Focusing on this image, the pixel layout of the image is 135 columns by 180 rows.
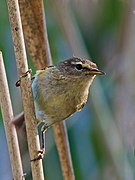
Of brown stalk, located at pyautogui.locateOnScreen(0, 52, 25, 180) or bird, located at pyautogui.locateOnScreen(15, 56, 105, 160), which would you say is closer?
brown stalk, located at pyautogui.locateOnScreen(0, 52, 25, 180)

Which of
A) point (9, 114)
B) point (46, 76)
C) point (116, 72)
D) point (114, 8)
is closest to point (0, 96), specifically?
point (9, 114)

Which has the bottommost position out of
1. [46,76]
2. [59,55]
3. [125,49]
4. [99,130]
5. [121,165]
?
[121,165]

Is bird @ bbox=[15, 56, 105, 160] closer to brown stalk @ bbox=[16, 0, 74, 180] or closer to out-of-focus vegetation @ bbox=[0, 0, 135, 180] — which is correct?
brown stalk @ bbox=[16, 0, 74, 180]

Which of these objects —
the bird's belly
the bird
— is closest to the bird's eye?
the bird

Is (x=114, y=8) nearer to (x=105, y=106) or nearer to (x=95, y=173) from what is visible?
(x=105, y=106)

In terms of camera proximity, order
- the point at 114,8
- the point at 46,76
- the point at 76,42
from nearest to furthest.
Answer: the point at 46,76 < the point at 76,42 < the point at 114,8

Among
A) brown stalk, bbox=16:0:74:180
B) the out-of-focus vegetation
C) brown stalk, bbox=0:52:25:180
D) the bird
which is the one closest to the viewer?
brown stalk, bbox=0:52:25:180

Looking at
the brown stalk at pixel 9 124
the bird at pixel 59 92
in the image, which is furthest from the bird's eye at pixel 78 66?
the brown stalk at pixel 9 124

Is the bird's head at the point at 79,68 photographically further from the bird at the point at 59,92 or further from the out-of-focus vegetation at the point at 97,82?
the out-of-focus vegetation at the point at 97,82
